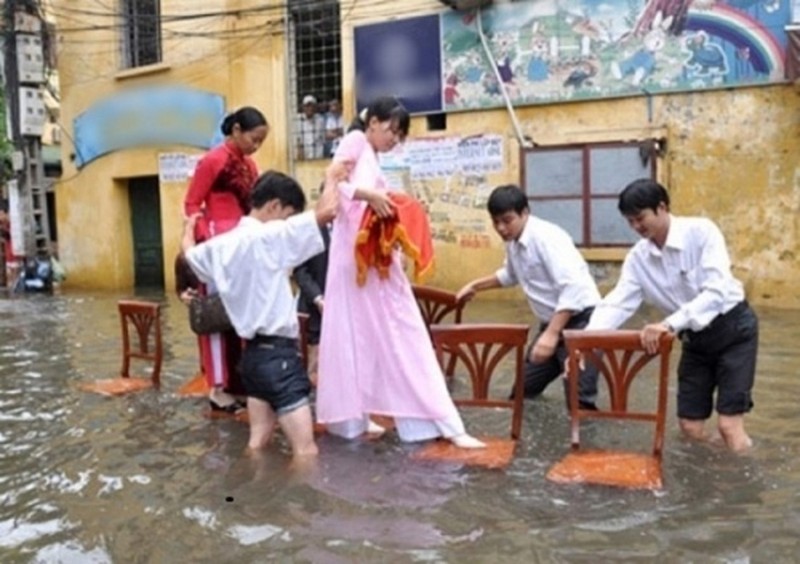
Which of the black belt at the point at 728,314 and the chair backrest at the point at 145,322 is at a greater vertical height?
the black belt at the point at 728,314

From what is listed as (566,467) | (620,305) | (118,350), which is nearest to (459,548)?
(566,467)

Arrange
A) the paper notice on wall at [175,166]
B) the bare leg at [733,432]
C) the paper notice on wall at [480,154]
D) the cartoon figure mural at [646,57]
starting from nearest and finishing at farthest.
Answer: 1. the bare leg at [733,432]
2. the cartoon figure mural at [646,57]
3. the paper notice on wall at [480,154]
4. the paper notice on wall at [175,166]

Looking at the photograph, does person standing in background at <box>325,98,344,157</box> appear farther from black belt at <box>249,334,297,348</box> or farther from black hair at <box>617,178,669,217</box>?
black hair at <box>617,178,669,217</box>

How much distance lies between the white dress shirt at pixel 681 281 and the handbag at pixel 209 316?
2107mm

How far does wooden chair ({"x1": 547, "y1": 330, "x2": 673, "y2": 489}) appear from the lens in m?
4.17

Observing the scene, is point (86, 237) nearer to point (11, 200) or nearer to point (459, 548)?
point (11, 200)

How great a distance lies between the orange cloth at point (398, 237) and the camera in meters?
4.51

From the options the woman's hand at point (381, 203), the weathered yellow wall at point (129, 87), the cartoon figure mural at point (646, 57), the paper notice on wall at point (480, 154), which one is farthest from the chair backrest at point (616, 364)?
the weathered yellow wall at point (129, 87)

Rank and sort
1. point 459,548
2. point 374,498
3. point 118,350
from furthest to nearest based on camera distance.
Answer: point 118,350, point 374,498, point 459,548

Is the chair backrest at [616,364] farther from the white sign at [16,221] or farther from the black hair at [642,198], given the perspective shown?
the white sign at [16,221]

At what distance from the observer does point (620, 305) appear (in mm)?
4719

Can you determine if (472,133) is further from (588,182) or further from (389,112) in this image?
(389,112)

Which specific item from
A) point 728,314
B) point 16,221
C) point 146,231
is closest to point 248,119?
point 728,314

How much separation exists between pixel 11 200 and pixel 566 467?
15.7 metres
